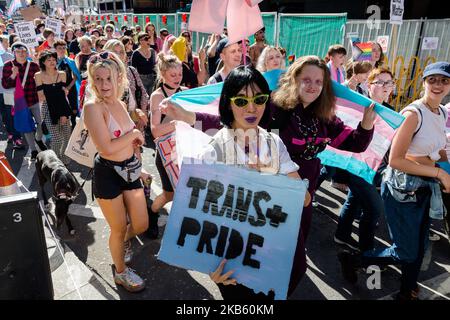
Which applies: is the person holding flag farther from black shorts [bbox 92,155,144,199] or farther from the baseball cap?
the baseball cap

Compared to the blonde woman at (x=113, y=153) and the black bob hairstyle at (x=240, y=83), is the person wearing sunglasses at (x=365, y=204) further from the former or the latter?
the blonde woman at (x=113, y=153)

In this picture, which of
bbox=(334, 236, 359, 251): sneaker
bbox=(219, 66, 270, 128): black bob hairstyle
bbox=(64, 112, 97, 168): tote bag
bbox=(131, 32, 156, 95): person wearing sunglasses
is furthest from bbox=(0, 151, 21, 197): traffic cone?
bbox=(131, 32, 156, 95): person wearing sunglasses

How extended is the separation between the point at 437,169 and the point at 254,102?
156 centimetres

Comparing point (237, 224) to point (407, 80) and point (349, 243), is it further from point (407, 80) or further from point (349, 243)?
point (407, 80)

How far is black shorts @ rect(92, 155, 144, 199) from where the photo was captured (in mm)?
2818

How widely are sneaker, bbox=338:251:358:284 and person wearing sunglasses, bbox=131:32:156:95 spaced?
19.3 ft

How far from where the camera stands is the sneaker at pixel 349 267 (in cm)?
323

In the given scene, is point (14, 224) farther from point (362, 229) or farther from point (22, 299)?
point (362, 229)

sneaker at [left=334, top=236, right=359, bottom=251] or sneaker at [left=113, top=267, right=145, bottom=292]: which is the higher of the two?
sneaker at [left=113, top=267, right=145, bottom=292]

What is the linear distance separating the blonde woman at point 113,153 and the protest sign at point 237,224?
1159 mm

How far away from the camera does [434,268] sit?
3.53 meters

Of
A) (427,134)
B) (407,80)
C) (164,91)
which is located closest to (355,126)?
(427,134)

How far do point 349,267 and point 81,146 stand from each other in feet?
8.81
